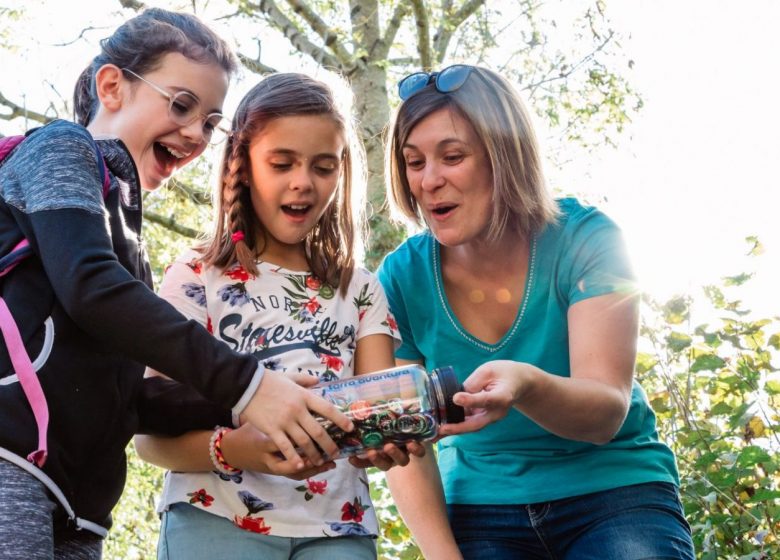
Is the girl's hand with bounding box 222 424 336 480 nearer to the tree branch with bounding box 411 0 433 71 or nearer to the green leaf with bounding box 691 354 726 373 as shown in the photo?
the green leaf with bounding box 691 354 726 373

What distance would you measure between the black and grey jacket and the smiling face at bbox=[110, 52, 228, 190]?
34 cm

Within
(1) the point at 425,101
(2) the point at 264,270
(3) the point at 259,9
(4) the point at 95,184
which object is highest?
(3) the point at 259,9

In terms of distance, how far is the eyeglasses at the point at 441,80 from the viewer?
2.67 m

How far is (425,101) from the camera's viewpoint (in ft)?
8.72

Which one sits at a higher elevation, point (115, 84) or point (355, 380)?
point (115, 84)

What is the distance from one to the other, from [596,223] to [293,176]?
85cm

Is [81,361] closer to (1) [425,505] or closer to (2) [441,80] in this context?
(1) [425,505]

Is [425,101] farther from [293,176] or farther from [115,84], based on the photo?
[115,84]

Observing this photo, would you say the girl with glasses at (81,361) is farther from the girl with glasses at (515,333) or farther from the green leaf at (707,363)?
the green leaf at (707,363)

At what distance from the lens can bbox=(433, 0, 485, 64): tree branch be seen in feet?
27.1

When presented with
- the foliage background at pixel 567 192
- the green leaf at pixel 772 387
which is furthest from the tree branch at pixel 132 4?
the green leaf at pixel 772 387

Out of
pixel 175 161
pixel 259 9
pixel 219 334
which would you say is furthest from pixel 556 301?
pixel 259 9

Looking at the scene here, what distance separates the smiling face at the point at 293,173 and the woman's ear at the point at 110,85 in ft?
1.21

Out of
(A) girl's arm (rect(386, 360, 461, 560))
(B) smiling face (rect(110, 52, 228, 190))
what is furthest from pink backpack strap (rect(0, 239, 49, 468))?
(A) girl's arm (rect(386, 360, 461, 560))
